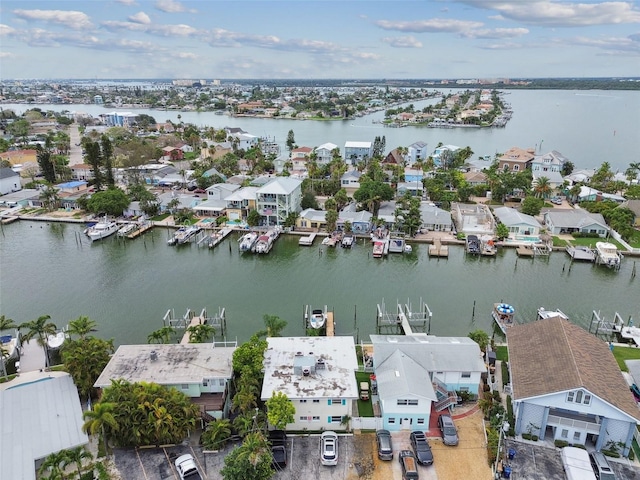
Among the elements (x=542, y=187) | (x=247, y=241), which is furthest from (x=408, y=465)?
(x=542, y=187)

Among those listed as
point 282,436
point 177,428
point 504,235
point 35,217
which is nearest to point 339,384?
point 282,436

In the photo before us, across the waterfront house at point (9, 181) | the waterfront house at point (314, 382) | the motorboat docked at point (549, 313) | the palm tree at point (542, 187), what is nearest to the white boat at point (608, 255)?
the motorboat docked at point (549, 313)

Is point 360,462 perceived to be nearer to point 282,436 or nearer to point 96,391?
point 282,436

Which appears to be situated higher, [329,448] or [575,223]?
[575,223]

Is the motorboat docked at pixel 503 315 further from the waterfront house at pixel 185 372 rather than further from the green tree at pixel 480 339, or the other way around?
the waterfront house at pixel 185 372

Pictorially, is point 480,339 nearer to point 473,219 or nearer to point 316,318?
point 316,318
